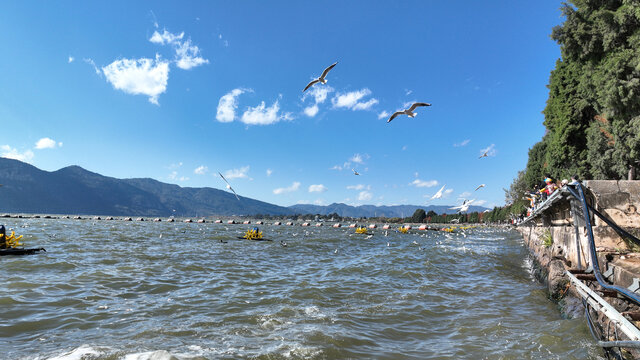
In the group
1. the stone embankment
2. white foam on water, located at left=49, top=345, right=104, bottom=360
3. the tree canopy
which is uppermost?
the tree canopy

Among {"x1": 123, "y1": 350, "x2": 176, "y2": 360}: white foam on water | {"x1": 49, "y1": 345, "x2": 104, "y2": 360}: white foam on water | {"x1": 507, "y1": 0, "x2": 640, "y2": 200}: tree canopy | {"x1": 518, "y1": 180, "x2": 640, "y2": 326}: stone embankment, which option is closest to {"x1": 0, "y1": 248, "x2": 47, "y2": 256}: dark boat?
{"x1": 49, "y1": 345, "x2": 104, "y2": 360}: white foam on water

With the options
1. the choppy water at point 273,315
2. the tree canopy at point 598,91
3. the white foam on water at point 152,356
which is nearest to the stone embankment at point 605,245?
the choppy water at point 273,315

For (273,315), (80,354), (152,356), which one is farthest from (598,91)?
(80,354)

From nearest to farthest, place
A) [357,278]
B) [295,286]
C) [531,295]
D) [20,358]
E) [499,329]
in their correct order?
[20,358] < [499,329] < [531,295] < [295,286] < [357,278]

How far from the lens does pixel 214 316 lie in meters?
7.55

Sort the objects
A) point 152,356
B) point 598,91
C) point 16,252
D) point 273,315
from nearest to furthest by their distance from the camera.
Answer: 1. point 152,356
2. point 273,315
3. point 16,252
4. point 598,91

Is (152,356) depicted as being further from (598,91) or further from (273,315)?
(598,91)

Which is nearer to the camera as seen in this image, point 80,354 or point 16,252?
point 80,354

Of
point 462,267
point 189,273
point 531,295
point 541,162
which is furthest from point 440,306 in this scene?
point 541,162

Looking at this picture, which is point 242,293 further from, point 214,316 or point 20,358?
point 20,358

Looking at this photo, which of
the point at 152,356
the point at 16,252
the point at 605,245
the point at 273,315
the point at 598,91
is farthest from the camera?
the point at 598,91

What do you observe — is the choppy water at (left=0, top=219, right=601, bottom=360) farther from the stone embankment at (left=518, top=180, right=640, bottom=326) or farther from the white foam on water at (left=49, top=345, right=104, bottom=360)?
the stone embankment at (left=518, top=180, right=640, bottom=326)

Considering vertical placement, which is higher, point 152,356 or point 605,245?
point 605,245

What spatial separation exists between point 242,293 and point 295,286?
72.8 inches
